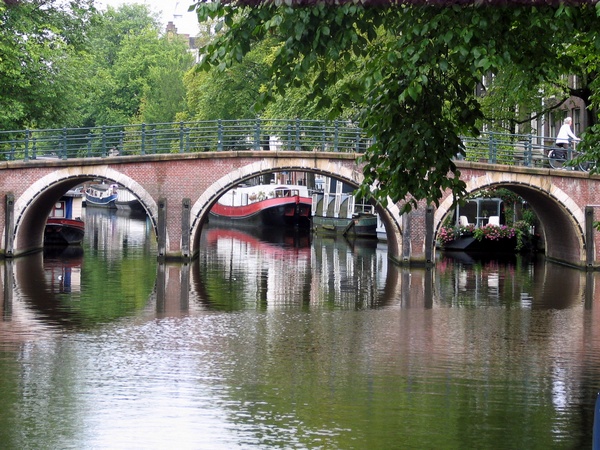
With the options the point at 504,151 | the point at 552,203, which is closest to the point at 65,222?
the point at 504,151

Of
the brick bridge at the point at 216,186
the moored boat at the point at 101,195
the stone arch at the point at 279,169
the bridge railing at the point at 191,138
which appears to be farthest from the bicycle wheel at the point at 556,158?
the moored boat at the point at 101,195

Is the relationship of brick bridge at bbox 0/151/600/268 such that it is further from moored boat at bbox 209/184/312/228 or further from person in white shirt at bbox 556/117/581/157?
moored boat at bbox 209/184/312/228

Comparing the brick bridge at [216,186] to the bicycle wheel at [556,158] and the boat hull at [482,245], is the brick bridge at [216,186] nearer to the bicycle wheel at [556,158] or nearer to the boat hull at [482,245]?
the bicycle wheel at [556,158]

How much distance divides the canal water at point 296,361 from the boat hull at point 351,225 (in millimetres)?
17484

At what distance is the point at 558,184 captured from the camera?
30062 mm

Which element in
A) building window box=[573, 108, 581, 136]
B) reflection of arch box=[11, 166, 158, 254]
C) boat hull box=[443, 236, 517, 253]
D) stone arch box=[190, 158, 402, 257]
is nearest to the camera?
stone arch box=[190, 158, 402, 257]

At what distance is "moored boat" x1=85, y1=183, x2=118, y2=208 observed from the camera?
257 ft

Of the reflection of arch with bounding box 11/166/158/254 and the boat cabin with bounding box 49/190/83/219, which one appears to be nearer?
the reflection of arch with bounding box 11/166/158/254

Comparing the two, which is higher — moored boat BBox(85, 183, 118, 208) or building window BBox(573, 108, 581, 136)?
building window BBox(573, 108, 581, 136)

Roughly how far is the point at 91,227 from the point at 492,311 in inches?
1402

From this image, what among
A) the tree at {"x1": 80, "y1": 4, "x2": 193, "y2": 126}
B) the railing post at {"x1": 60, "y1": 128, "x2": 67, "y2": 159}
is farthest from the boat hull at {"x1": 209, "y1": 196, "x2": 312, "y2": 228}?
the railing post at {"x1": 60, "y1": 128, "x2": 67, "y2": 159}

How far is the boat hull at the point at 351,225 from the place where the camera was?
45256mm

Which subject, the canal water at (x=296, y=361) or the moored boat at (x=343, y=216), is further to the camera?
the moored boat at (x=343, y=216)

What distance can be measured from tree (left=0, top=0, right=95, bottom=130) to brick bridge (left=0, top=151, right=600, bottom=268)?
9.89ft
